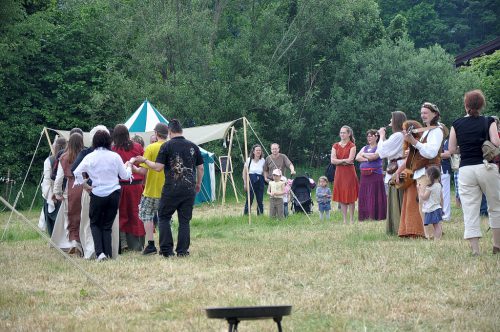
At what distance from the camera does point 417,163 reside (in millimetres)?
12203

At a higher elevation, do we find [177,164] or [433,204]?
[177,164]

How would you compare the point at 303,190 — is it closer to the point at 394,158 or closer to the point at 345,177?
the point at 345,177

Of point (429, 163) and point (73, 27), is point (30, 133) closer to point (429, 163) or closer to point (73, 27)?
point (73, 27)

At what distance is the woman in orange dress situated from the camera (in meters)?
16.9

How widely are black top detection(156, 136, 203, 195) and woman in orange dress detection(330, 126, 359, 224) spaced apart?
222 inches

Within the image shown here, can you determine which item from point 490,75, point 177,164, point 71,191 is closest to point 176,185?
point 177,164

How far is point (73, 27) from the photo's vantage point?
3794 centimetres

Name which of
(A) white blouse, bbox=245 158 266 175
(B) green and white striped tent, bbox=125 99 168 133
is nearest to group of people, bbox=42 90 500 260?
(A) white blouse, bbox=245 158 266 175

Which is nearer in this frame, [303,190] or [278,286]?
[278,286]

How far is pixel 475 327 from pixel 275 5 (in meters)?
35.0

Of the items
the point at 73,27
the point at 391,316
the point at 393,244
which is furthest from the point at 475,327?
the point at 73,27

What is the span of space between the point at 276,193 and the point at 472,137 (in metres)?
8.90

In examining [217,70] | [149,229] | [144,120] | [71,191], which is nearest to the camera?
[149,229]

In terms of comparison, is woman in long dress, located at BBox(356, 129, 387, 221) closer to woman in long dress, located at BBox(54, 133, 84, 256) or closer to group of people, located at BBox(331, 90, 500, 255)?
group of people, located at BBox(331, 90, 500, 255)
